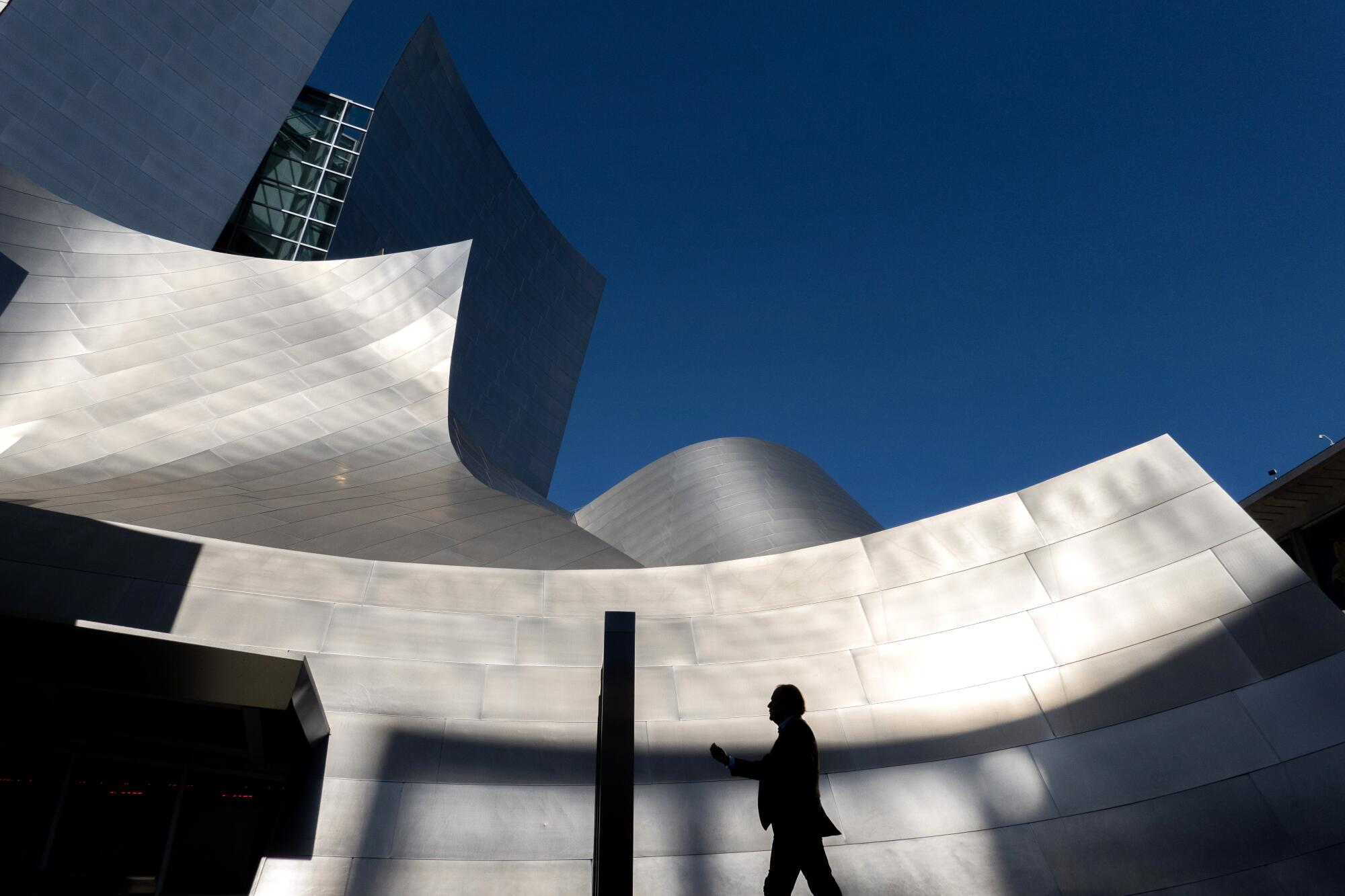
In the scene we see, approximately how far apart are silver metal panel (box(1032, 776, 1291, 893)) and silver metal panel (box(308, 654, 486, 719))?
14.8ft

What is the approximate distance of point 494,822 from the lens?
604 centimetres

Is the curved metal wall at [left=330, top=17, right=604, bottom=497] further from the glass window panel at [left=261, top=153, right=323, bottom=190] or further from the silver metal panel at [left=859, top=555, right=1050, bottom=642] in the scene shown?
the silver metal panel at [left=859, top=555, right=1050, bottom=642]

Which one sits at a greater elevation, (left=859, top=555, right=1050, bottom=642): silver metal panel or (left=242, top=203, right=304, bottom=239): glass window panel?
(left=242, top=203, right=304, bottom=239): glass window panel

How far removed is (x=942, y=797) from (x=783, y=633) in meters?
1.94

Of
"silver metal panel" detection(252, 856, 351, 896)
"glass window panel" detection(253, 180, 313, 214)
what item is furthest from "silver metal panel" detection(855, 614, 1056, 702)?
"glass window panel" detection(253, 180, 313, 214)

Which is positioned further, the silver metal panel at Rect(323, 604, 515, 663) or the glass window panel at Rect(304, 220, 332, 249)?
the glass window panel at Rect(304, 220, 332, 249)

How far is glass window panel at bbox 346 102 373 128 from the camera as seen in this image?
35781 millimetres

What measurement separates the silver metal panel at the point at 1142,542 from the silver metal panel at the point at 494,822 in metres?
4.42

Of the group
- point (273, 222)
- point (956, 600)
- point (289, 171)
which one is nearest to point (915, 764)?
point (956, 600)

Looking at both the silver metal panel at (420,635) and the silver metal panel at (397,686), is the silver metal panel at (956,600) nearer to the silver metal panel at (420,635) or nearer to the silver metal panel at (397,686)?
the silver metal panel at (420,635)

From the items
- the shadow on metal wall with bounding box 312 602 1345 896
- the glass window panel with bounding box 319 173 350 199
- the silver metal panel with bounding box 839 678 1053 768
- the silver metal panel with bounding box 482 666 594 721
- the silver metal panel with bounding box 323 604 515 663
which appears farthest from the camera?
the glass window panel with bounding box 319 173 350 199

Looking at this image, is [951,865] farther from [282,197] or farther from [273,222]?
[282,197]

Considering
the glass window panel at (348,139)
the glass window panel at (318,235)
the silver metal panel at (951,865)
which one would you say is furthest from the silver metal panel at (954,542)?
the glass window panel at (348,139)

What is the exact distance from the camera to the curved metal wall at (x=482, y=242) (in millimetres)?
31344
